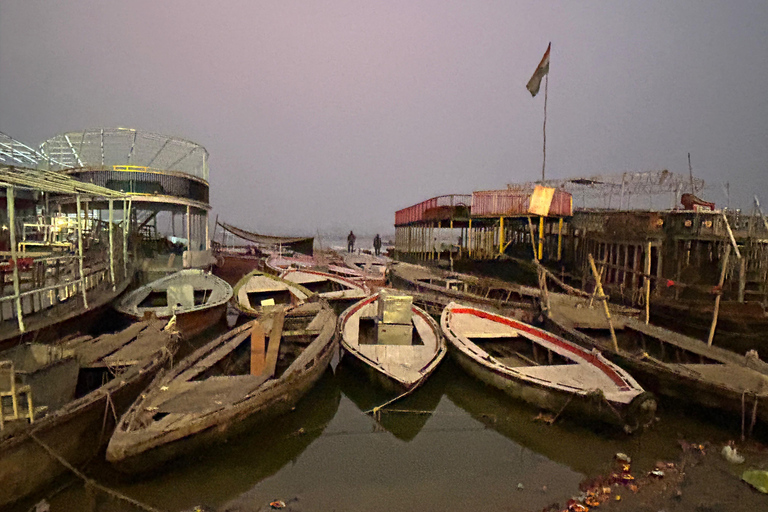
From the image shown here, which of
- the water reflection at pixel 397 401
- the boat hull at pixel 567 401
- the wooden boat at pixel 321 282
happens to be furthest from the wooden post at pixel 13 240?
the wooden boat at pixel 321 282

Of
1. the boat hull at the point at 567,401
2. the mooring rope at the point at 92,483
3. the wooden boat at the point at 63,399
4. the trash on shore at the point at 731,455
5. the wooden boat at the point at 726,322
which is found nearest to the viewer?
the wooden boat at the point at 63,399

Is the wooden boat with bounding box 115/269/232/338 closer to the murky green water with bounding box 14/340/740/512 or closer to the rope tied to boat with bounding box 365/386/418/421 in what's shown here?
the murky green water with bounding box 14/340/740/512

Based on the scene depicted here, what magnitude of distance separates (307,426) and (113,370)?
409 centimetres

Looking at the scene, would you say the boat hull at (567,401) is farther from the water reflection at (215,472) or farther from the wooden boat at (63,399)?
the wooden boat at (63,399)

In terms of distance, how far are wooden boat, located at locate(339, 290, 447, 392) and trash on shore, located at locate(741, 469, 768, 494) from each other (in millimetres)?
5715

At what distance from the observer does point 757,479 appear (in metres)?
6.11

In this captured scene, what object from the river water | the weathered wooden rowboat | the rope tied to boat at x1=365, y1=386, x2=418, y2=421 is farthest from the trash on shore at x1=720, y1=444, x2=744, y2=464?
the rope tied to boat at x1=365, y1=386, x2=418, y2=421

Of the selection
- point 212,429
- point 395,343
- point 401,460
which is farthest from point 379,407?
point 212,429

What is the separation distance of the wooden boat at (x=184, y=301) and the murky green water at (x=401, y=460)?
18.1 ft

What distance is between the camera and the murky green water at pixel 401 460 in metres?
6.14

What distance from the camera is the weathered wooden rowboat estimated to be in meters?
7.46

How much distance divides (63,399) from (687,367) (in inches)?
494

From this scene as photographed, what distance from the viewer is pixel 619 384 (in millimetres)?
8398

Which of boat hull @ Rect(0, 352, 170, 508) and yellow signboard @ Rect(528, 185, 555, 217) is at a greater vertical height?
yellow signboard @ Rect(528, 185, 555, 217)
